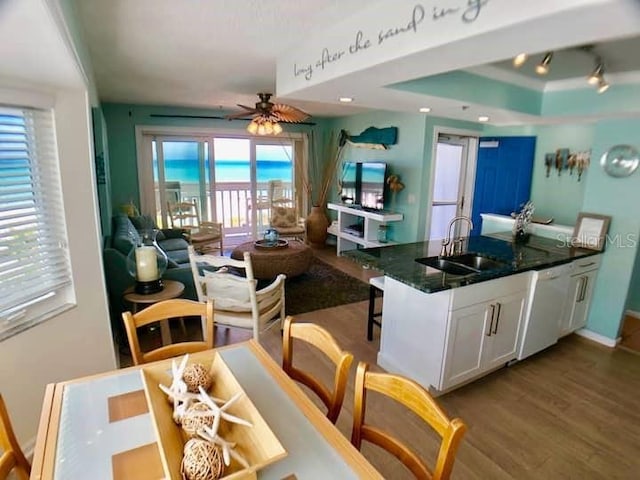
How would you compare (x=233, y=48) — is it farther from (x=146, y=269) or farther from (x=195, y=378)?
(x=195, y=378)

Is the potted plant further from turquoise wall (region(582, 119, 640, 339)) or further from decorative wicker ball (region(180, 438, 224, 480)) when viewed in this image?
decorative wicker ball (region(180, 438, 224, 480))

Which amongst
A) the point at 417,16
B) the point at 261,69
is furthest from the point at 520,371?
the point at 261,69

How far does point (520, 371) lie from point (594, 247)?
1.34 meters

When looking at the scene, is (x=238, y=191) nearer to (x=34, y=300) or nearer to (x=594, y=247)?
(x=34, y=300)

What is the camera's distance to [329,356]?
140 cm

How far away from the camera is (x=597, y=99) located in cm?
280

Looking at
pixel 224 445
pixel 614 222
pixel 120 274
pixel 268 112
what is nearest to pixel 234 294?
pixel 120 274

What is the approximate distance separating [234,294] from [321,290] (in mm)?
1894

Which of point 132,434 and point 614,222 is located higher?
point 614,222

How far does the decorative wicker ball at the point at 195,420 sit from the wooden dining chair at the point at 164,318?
0.69 m

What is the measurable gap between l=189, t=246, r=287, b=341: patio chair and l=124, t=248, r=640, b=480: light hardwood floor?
553 millimetres

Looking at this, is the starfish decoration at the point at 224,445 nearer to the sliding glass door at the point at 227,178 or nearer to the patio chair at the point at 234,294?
the patio chair at the point at 234,294

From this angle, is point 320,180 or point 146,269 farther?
point 320,180

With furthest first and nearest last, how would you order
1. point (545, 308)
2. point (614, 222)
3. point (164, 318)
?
point (614, 222)
point (545, 308)
point (164, 318)
